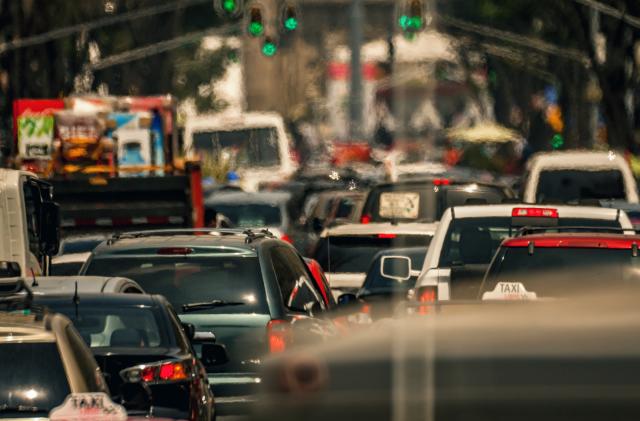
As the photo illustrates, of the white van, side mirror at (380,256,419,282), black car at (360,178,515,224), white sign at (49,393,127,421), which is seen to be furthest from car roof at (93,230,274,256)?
the white van

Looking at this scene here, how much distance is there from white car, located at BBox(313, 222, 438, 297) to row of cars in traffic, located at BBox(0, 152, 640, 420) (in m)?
0.19

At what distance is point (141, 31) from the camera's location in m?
64.3

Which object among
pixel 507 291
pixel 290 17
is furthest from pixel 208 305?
pixel 290 17

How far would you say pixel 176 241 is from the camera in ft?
42.6

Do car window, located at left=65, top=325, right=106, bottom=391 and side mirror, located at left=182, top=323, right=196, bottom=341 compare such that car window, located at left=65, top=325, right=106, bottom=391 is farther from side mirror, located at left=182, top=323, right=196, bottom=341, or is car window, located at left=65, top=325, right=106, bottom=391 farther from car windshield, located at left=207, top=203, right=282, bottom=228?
car windshield, located at left=207, top=203, right=282, bottom=228

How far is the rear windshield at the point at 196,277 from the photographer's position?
12.6 m

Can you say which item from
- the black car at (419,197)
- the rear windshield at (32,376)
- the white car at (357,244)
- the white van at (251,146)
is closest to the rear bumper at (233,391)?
the rear windshield at (32,376)

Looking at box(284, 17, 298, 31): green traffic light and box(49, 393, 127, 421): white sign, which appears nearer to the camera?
box(49, 393, 127, 421): white sign

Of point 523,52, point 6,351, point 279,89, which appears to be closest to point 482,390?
point 6,351

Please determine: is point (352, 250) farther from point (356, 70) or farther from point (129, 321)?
point (356, 70)

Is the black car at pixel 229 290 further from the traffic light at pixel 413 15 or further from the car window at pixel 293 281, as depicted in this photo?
the traffic light at pixel 413 15

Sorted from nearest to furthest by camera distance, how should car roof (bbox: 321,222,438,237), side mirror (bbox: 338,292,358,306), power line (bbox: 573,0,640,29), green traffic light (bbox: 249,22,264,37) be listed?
side mirror (bbox: 338,292,358,306)
car roof (bbox: 321,222,438,237)
power line (bbox: 573,0,640,29)
green traffic light (bbox: 249,22,264,37)

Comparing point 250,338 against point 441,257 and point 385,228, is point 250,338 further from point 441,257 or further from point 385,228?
point 385,228

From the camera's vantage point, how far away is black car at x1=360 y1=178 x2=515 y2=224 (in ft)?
75.9
